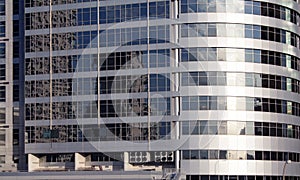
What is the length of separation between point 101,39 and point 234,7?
1679 centimetres

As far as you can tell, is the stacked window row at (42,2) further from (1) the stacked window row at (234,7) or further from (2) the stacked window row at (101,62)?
(1) the stacked window row at (234,7)

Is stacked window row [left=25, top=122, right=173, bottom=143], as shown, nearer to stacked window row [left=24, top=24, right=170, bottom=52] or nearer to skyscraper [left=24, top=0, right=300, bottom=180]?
skyscraper [left=24, top=0, right=300, bottom=180]

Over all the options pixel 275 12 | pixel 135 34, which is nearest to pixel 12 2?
pixel 135 34

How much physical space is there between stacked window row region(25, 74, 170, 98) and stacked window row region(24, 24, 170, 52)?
4.16m

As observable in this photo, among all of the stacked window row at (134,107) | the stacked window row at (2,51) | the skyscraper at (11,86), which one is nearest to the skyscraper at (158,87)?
the stacked window row at (134,107)

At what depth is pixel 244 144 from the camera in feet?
295

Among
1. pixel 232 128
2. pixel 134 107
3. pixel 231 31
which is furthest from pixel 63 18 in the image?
pixel 232 128

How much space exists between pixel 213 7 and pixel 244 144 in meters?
17.0

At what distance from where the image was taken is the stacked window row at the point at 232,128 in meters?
88.5

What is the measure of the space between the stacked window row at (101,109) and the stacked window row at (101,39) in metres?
7.01

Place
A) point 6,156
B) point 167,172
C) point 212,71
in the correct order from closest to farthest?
1. point 167,172
2. point 212,71
3. point 6,156

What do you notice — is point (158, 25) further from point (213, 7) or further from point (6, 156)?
point (6, 156)

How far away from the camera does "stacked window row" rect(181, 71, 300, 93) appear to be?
293ft

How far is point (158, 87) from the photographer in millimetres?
88938
